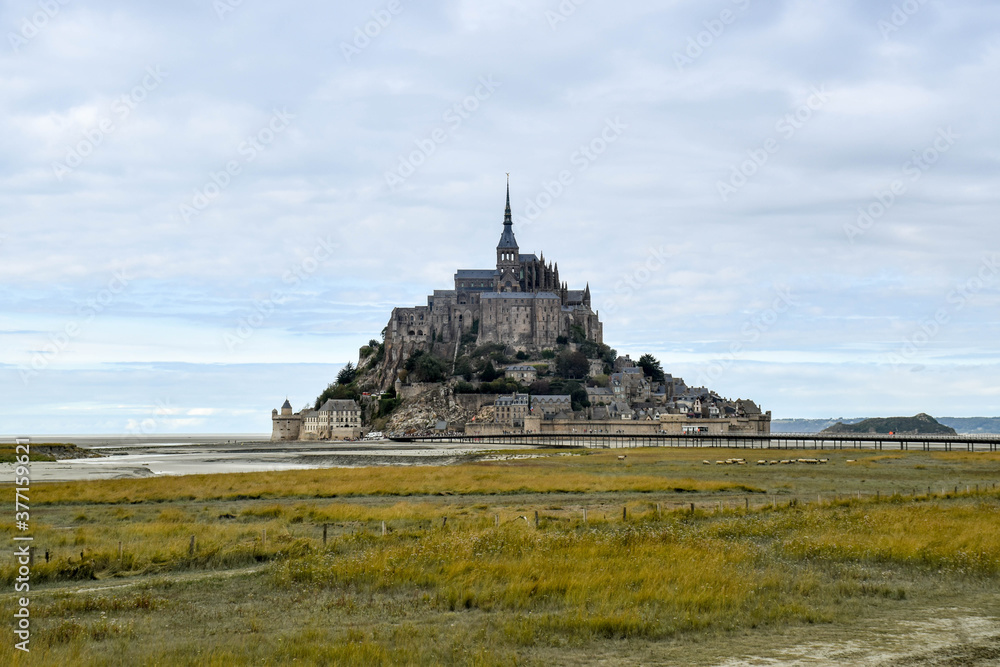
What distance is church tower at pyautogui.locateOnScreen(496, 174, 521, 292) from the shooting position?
167 metres

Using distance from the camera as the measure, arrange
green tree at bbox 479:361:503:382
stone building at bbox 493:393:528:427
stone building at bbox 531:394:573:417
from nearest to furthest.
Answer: stone building at bbox 531:394:573:417, stone building at bbox 493:393:528:427, green tree at bbox 479:361:503:382

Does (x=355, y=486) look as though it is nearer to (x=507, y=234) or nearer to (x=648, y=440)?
(x=648, y=440)

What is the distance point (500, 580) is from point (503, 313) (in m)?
144

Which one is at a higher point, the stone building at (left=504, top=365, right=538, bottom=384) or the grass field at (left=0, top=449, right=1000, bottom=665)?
the stone building at (left=504, top=365, right=538, bottom=384)

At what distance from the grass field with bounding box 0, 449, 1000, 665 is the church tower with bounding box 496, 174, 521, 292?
443 feet

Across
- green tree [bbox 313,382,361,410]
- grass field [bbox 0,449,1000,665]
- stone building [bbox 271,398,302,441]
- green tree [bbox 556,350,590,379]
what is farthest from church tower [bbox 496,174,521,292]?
grass field [bbox 0,449,1000,665]

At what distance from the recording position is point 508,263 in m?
173

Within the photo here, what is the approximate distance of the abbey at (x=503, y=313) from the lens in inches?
6339

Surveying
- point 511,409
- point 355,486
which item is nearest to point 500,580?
point 355,486

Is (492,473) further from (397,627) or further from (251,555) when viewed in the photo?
(397,627)

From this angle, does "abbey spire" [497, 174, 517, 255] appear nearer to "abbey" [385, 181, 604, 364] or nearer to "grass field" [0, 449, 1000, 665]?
"abbey" [385, 181, 604, 364]

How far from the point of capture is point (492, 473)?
4812cm

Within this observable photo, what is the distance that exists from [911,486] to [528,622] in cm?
3304

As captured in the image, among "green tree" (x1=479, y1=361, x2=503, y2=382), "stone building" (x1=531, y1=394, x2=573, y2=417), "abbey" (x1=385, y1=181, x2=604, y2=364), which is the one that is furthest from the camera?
"abbey" (x1=385, y1=181, x2=604, y2=364)
